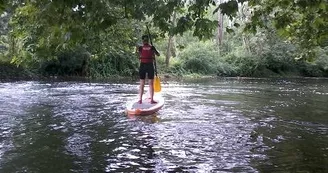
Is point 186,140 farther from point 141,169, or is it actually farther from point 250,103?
point 250,103

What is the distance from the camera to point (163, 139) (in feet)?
27.2

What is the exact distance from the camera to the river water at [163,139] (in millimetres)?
6367

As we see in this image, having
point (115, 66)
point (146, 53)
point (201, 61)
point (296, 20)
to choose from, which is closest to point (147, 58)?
point (146, 53)

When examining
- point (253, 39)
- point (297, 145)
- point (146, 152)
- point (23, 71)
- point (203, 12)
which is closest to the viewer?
point (203, 12)

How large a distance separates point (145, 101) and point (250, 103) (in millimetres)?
4857

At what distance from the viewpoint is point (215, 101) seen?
52.2 ft

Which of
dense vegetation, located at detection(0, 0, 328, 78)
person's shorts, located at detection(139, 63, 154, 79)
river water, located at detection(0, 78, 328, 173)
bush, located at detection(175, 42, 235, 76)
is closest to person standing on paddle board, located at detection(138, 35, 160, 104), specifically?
person's shorts, located at detection(139, 63, 154, 79)

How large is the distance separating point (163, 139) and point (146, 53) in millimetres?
3709

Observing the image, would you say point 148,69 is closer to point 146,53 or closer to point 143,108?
point 146,53

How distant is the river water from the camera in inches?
251

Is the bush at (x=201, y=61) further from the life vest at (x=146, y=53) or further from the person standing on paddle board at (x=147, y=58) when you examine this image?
the life vest at (x=146, y=53)

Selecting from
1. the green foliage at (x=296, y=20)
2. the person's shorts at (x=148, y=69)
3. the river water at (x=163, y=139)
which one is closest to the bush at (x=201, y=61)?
the river water at (x=163, y=139)

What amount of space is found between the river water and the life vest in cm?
160

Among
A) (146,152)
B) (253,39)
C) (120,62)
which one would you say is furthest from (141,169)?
(253,39)
